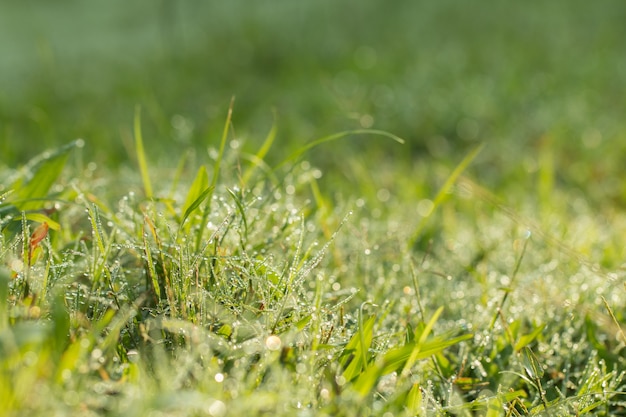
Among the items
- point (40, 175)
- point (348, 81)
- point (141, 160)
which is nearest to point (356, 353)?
point (141, 160)

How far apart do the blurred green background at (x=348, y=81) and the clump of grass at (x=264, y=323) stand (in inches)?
33.2

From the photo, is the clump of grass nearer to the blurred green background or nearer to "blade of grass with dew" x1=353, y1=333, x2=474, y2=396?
"blade of grass with dew" x1=353, y1=333, x2=474, y2=396

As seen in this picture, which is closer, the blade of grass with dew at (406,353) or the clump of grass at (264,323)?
the clump of grass at (264,323)

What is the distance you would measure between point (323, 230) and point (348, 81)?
111 inches

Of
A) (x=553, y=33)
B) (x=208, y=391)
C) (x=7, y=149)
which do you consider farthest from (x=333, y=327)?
(x=553, y=33)

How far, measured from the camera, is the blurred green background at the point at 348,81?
3.12m

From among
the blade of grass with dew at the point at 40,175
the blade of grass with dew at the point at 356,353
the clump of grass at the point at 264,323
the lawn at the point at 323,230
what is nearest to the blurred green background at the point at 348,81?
the lawn at the point at 323,230

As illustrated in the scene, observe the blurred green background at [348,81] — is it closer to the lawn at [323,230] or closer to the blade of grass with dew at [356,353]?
the lawn at [323,230]

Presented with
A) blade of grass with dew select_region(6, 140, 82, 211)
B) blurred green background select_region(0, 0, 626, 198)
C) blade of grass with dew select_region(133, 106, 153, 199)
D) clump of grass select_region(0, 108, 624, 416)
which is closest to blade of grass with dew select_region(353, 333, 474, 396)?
clump of grass select_region(0, 108, 624, 416)

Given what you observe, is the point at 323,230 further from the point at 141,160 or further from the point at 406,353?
the point at 406,353

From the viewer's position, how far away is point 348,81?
433 cm

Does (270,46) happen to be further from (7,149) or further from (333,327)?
(333,327)

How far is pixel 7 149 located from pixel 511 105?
99.4 inches

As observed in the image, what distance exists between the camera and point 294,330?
1.07 meters
